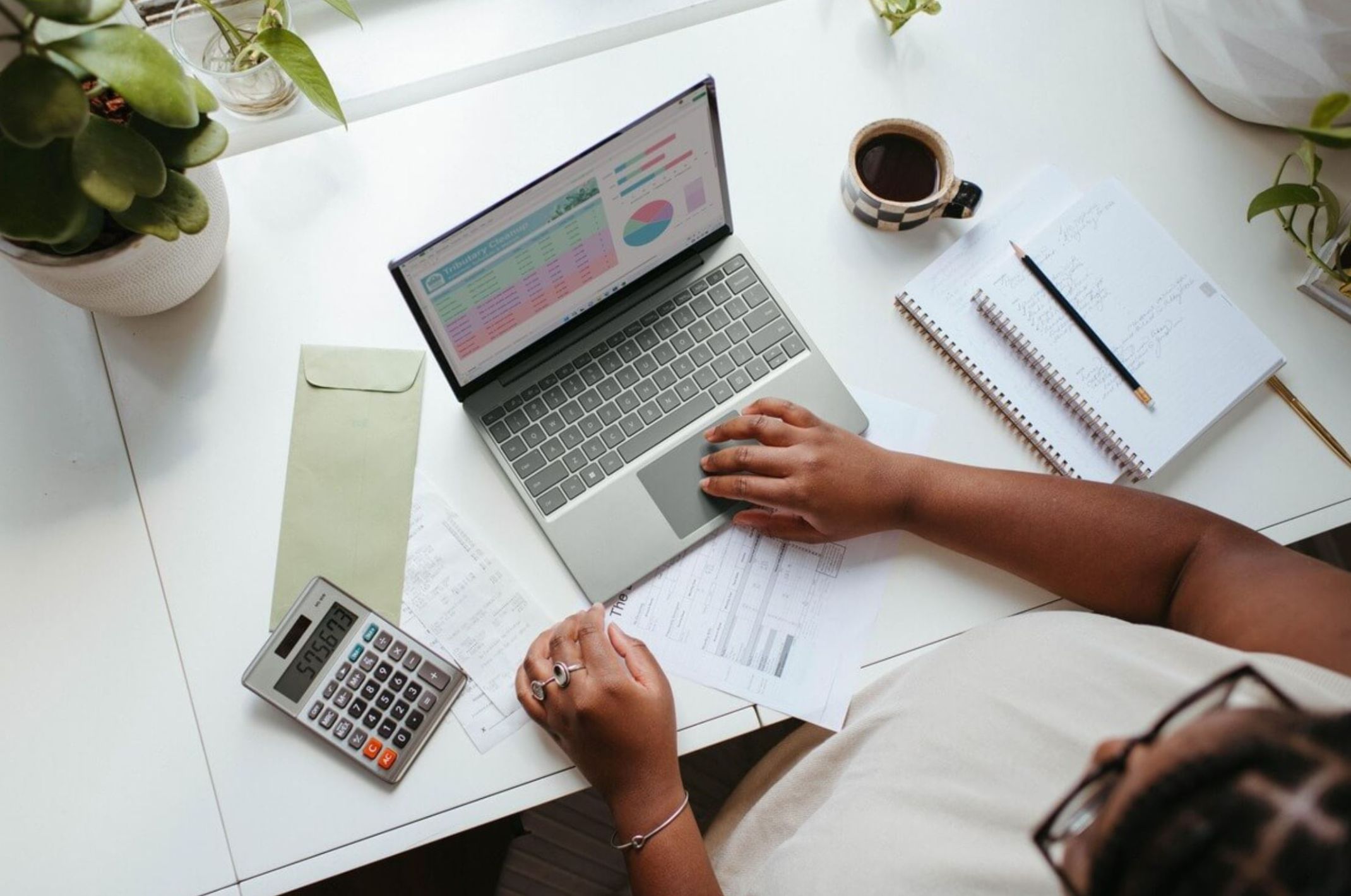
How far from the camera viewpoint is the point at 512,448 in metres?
0.82

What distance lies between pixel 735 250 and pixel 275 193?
1.52 feet

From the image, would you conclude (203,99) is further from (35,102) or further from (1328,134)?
(1328,134)

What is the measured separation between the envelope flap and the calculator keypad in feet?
0.74

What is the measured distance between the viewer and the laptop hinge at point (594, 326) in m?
0.84

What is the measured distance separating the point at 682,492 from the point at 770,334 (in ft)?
0.59

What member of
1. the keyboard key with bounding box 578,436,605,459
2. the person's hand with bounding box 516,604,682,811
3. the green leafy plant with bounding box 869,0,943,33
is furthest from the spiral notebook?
the person's hand with bounding box 516,604,682,811

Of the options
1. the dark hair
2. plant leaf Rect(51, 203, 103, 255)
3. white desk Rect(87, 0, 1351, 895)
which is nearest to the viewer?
the dark hair

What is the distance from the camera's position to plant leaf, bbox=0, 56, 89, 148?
563mm

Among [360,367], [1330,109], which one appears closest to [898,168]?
[1330,109]

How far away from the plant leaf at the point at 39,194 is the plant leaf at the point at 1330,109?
0.84 metres

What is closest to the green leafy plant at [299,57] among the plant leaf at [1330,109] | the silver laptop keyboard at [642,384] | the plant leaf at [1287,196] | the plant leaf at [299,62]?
the plant leaf at [299,62]

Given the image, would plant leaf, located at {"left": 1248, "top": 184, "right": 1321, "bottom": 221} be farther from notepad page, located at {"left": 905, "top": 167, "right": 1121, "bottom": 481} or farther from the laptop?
the laptop

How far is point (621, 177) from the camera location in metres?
0.74

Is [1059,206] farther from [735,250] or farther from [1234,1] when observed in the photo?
[735,250]
